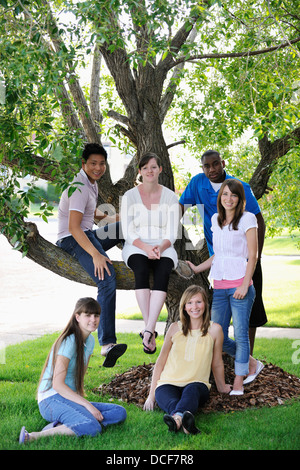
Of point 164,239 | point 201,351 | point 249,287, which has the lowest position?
point 201,351

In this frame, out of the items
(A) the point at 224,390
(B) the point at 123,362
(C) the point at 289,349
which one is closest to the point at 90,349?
(A) the point at 224,390

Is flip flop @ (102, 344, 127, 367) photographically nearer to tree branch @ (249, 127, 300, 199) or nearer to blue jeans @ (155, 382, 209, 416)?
blue jeans @ (155, 382, 209, 416)

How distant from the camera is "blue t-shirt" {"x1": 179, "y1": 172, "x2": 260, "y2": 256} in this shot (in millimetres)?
5051

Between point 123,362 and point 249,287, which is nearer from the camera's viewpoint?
point 249,287

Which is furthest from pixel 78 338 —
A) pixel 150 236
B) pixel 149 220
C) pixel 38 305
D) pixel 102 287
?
pixel 38 305

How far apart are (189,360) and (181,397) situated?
0.35 m

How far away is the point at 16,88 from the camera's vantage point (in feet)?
12.5

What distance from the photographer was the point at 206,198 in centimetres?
511

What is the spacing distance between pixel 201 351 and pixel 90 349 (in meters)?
0.89

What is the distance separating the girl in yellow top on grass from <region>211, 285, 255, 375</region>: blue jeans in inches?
4.8

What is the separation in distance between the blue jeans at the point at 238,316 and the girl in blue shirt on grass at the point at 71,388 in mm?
1055

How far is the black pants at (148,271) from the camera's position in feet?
14.8
